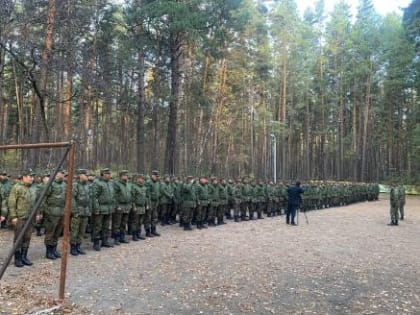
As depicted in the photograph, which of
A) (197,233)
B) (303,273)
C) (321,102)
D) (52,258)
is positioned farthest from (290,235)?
(321,102)

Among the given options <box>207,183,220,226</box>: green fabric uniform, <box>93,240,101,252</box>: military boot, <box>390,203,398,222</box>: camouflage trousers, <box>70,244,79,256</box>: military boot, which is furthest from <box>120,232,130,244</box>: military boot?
<box>390,203,398,222</box>: camouflage trousers

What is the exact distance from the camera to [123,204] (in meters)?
11.6

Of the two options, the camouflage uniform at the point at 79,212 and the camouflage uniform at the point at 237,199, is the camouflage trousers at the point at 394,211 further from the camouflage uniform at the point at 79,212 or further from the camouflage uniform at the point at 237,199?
the camouflage uniform at the point at 79,212

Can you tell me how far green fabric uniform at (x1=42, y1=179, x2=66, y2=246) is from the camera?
378 inches

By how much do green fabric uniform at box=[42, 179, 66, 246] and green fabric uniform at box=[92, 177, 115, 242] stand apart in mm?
1044

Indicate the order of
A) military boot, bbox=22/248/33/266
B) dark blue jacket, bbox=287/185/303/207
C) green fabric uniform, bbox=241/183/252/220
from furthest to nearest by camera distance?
green fabric uniform, bbox=241/183/252/220 < dark blue jacket, bbox=287/185/303/207 < military boot, bbox=22/248/33/266

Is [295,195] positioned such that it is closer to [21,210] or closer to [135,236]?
[135,236]

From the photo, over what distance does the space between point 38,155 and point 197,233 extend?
8.00 m

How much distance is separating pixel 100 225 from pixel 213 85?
21.2 metres

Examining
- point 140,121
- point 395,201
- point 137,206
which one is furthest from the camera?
point 140,121

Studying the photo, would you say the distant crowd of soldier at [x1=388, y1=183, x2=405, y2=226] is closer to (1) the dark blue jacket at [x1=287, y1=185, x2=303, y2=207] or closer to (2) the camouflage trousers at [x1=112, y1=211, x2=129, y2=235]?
(1) the dark blue jacket at [x1=287, y1=185, x2=303, y2=207]

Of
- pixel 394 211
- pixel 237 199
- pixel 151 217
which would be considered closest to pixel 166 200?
pixel 151 217

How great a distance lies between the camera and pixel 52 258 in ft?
31.1

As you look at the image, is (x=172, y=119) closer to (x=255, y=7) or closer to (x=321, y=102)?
(x=255, y=7)
